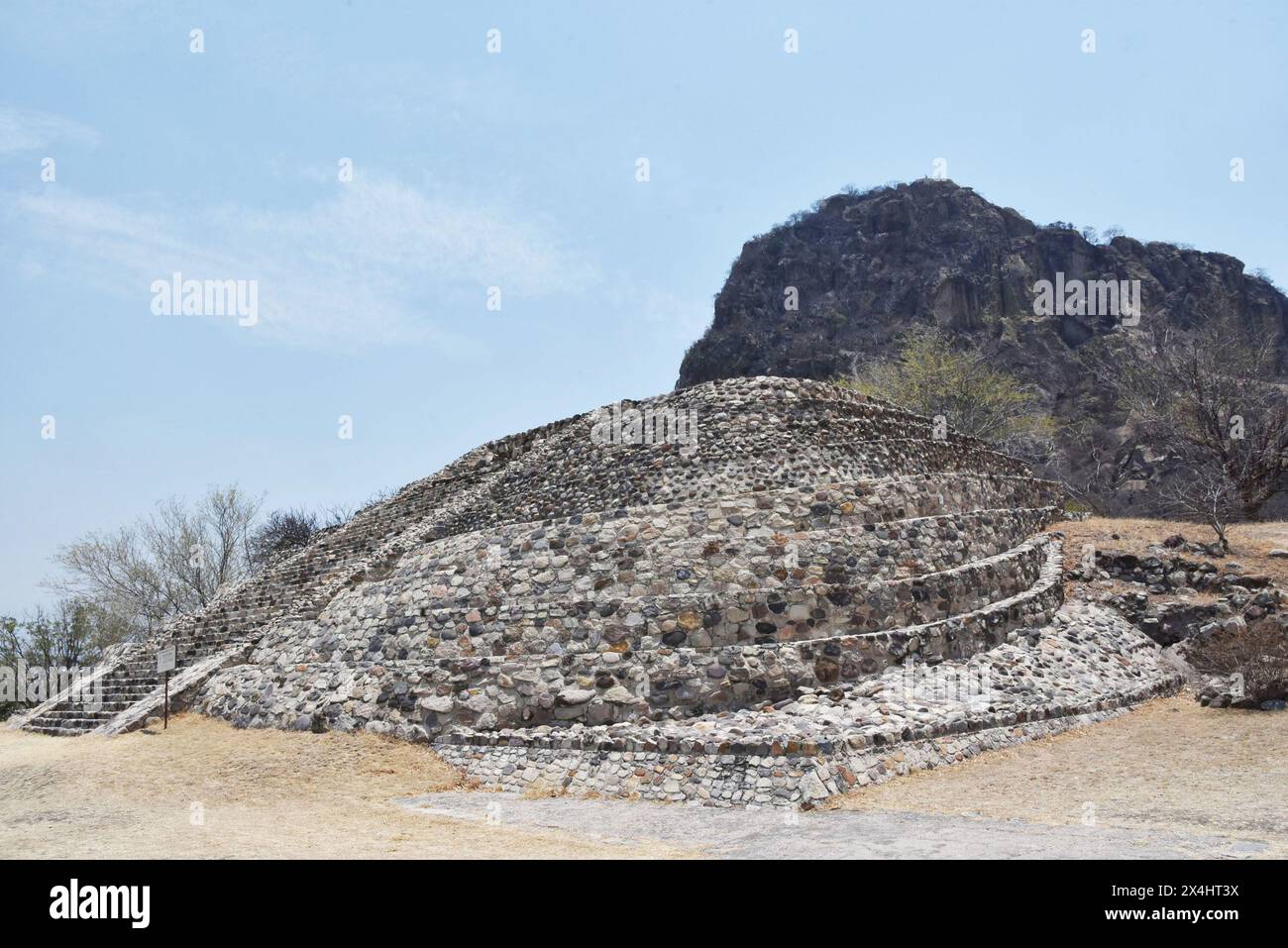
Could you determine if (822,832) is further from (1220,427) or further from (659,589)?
(1220,427)

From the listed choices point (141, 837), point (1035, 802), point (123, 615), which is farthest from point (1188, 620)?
point (123, 615)

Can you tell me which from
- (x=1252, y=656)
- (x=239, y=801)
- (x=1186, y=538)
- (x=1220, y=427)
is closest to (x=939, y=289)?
(x=1220, y=427)

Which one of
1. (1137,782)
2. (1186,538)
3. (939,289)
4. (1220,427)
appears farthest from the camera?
(939,289)

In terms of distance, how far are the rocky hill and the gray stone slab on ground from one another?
43632 millimetres

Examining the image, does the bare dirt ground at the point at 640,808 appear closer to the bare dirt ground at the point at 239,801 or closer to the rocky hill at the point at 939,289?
the bare dirt ground at the point at 239,801

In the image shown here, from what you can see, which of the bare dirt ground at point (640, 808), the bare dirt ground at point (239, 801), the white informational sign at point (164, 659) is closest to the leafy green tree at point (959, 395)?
the bare dirt ground at point (640, 808)

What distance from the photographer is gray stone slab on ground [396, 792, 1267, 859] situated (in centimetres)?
546

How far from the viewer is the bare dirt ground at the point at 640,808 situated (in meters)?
5.91

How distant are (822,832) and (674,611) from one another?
430cm

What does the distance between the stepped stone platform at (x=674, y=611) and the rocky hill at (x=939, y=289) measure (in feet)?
119

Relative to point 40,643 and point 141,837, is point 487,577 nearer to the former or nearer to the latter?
point 141,837

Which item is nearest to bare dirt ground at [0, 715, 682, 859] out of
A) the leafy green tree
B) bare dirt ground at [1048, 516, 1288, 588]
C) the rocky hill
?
bare dirt ground at [1048, 516, 1288, 588]

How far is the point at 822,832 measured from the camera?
21.4ft

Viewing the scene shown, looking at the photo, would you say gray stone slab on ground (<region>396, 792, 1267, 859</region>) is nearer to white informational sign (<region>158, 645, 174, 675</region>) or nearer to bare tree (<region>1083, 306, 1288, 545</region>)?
white informational sign (<region>158, 645, 174, 675</region>)
